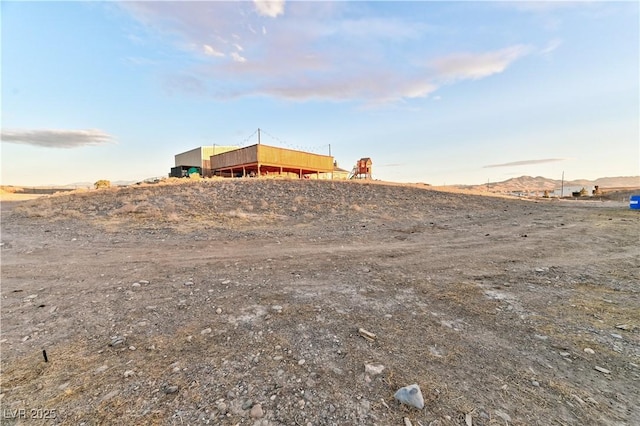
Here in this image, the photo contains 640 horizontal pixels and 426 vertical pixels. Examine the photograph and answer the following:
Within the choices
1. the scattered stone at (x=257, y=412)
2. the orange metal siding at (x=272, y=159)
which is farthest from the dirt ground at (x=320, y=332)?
the orange metal siding at (x=272, y=159)

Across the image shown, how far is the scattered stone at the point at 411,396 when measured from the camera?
2.18 meters

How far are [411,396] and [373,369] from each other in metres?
0.46

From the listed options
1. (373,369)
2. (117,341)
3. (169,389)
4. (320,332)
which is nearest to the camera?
(169,389)

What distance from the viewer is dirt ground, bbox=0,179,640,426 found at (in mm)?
2207

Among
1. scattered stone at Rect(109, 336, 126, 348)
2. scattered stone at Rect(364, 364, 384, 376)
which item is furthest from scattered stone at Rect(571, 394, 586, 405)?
scattered stone at Rect(109, 336, 126, 348)

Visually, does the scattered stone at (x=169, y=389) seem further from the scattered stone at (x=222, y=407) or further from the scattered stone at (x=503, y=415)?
the scattered stone at (x=503, y=415)

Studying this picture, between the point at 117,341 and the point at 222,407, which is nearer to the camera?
the point at 222,407

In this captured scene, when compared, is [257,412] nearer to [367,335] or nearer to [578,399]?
[367,335]

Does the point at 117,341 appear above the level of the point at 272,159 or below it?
below

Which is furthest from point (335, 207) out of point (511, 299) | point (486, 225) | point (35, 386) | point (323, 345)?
point (35, 386)

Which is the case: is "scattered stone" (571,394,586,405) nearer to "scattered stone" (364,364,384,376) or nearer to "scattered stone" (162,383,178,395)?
"scattered stone" (364,364,384,376)

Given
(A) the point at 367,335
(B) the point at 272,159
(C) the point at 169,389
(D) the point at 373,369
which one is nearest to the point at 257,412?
(C) the point at 169,389

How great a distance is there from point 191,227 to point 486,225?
39.1 ft

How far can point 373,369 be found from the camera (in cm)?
262
